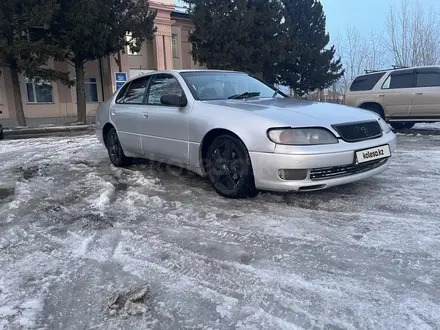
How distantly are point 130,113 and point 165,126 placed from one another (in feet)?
3.26

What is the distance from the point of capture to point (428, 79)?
9398 millimetres

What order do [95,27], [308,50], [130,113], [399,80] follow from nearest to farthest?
[130,113], [399,80], [95,27], [308,50]

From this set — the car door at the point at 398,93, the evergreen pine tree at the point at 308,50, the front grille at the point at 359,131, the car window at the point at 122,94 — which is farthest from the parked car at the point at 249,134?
the evergreen pine tree at the point at 308,50

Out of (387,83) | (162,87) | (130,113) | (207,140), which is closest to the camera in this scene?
(207,140)

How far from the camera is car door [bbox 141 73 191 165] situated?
440 centimetres

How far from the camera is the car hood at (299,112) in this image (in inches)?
143

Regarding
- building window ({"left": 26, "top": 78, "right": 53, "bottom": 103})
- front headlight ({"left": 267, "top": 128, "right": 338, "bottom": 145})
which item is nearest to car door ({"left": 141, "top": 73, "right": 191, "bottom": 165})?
front headlight ({"left": 267, "top": 128, "right": 338, "bottom": 145})

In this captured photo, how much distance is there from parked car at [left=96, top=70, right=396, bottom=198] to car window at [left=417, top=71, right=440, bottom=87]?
20.3 ft

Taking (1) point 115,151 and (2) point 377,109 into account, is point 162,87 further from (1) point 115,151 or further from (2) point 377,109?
(2) point 377,109

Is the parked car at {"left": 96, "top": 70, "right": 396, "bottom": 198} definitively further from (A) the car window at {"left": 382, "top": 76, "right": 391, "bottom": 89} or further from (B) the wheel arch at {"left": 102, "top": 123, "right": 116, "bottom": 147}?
(A) the car window at {"left": 382, "top": 76, "right": 391, "bottom": 89}

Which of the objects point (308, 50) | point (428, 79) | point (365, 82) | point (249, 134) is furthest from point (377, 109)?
point (308, 50)

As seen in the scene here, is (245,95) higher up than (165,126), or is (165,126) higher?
(245,95)

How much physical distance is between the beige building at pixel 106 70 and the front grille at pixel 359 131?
60.2ft

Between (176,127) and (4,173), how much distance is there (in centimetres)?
333
